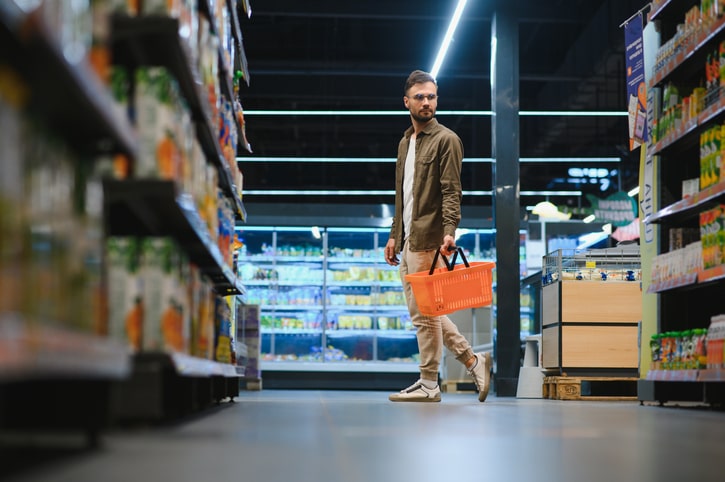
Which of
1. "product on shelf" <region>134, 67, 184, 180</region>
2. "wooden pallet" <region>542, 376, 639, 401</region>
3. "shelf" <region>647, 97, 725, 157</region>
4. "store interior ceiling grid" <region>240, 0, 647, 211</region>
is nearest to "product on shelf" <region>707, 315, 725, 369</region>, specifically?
"shelf" <region>647, 97, 725, 157</region>

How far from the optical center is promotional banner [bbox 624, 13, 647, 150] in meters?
6.46

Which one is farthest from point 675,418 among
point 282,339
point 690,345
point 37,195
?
point 282,339

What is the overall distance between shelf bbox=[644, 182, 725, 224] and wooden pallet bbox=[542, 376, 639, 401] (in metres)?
1.72

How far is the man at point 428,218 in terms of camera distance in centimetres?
596

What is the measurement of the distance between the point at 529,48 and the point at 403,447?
12.1 metres

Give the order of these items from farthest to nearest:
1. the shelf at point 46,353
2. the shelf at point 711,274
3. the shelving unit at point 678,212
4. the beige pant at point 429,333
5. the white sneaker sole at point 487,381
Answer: the white sneaker sole at point 487,381 < the beige pant at point 429,333 < the shelving unit at point 678,212 < the shelf at point 711,274 < the shelf at point 46,353

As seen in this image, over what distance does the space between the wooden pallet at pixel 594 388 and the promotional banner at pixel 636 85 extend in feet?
6.41

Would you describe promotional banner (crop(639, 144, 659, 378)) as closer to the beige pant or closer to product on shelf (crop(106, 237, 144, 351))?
the beige pant

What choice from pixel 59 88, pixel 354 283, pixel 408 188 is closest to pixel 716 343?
pixel 408 188

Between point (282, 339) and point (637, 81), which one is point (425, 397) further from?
point (282, 339)

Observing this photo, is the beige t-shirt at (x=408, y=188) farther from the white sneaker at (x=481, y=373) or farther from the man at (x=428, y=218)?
the white sneaker at (x=481, y=373)

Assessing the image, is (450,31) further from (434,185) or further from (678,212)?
(678,212)

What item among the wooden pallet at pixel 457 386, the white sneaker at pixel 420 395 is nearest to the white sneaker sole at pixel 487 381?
the white sneaker at pixel 420 395

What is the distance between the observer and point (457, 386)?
11062 millimetres
